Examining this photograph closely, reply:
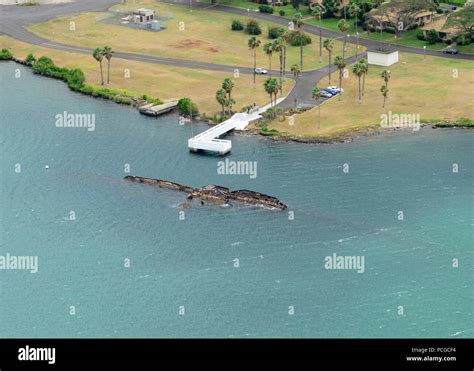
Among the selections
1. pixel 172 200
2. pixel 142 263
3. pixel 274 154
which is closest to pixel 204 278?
pixel 142 263
